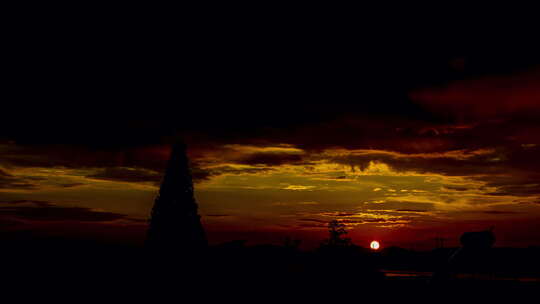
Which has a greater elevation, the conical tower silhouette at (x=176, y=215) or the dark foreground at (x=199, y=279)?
the conical tower silhouette at (x=176, y=215)

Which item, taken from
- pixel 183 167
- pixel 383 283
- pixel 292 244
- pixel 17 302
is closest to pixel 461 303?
pixel 383 283

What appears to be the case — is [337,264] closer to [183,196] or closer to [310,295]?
[310,295]

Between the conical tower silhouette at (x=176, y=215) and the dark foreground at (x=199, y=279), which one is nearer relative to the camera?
the dark foreground at (x=199, y=279)

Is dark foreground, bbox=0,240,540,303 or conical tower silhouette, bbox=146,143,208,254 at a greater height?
conical tower silhouette, bbox=146,143,208,254

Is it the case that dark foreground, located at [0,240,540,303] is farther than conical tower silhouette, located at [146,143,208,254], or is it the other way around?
conical tower silhouette, located at [146,143,208,254]

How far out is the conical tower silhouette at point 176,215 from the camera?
1674 inches

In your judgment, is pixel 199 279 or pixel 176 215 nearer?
pixel 199 279

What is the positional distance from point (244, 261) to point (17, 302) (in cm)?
1610

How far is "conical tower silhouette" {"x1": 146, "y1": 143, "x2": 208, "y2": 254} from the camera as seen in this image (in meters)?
42.5

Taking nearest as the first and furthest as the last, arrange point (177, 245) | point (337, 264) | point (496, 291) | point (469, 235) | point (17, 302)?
point (469, 235) < point (17, 302) < point (337, 264) < point (177, 245) < point (496, 291)

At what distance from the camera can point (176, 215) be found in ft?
140

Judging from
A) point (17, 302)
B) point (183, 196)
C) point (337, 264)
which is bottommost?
point (17, 302)

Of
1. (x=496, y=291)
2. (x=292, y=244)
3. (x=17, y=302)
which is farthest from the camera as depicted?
(x=292, y=244)

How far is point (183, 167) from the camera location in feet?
142
